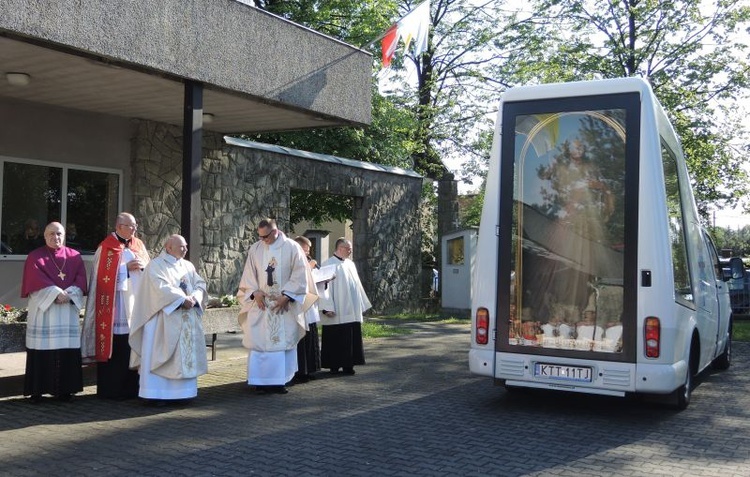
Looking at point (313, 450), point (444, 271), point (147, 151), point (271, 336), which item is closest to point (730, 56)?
point (444, 271)

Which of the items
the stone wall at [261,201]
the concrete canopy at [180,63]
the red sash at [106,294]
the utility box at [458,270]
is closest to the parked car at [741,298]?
the utility box at [458,270]

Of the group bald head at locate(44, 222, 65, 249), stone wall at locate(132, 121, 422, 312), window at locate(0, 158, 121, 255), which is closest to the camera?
bald head at locate(44, 222, 65, 249)

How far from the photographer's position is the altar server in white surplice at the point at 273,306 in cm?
858

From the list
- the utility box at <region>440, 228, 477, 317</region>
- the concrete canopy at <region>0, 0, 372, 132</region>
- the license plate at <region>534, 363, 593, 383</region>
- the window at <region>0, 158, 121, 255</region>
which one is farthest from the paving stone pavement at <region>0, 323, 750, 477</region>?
the utility box at <region>440, 228, 477, 317</region>

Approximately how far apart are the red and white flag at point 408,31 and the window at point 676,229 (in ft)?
22.9

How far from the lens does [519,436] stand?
6.45 meters

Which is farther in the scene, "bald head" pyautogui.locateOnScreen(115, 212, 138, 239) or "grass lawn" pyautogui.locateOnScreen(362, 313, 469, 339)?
"grass lawn" pyautogui.locateOnScreen(362, 313, 469, 339)

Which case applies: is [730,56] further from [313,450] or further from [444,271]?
[313,450]

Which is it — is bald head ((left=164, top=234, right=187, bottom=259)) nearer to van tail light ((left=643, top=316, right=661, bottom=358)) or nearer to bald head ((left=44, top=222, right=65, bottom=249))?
bald head ((left=44, top=222, right=65, bottom=249))

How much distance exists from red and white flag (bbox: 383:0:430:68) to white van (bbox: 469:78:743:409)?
21.6 ft

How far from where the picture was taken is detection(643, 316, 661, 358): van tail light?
6.62 m

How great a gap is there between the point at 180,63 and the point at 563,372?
19.0 ft

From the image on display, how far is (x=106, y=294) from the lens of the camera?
318 inches

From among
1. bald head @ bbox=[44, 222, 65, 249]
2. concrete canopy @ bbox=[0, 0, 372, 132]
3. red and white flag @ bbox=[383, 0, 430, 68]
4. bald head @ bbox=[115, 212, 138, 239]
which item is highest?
red and white flag @ bbox=[383, 0, 430, 68]
